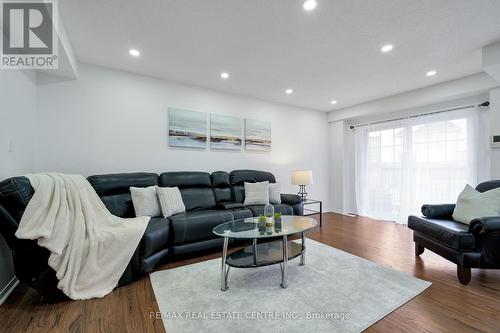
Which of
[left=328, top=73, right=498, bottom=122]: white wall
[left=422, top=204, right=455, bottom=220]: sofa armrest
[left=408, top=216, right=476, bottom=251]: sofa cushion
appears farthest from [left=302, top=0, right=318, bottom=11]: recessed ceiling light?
[left=328, top=73, right=498, bottom=122]: white wall

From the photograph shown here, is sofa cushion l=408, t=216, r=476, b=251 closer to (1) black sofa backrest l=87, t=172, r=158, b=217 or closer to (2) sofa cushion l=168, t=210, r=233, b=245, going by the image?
(2) sofa cushion l=168, t=210, r=233, b=245

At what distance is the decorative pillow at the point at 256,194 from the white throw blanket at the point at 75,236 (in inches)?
71.2

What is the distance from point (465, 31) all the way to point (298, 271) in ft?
9.97

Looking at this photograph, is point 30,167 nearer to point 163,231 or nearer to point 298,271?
point 163,231

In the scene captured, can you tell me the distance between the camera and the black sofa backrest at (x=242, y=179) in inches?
150

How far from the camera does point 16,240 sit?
1672 millimetres

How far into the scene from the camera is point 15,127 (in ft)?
7.11

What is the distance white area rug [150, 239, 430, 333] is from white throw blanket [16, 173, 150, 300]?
1.46ft

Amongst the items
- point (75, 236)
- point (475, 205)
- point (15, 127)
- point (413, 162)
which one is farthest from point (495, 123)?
point (15, 127)

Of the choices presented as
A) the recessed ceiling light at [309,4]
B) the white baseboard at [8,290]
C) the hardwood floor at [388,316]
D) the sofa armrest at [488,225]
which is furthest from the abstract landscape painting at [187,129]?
the sofa armrest at [488,225]

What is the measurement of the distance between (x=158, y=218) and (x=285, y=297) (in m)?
1.71

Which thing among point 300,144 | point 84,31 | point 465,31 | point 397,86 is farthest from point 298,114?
point 84,31

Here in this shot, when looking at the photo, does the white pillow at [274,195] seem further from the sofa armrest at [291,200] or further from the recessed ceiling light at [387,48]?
the recessed ceiling light at [387,48]

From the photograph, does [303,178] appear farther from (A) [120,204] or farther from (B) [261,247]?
(A) [120,204]
